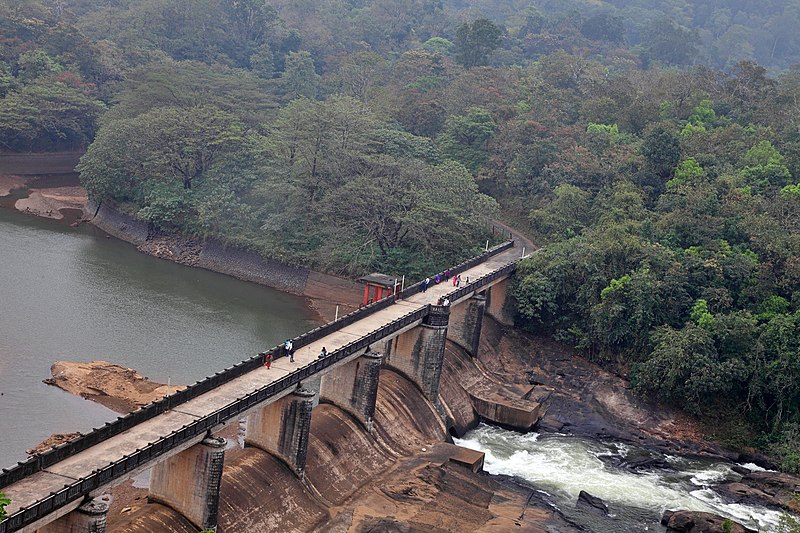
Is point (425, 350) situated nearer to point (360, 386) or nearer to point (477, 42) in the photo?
point (360, 386)

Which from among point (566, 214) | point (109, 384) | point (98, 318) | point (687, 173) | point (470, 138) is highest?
point (687, 173)

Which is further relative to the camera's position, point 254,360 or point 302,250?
point 302,250

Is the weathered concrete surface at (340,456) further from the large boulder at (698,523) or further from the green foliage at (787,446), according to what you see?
the green foliage at (787,446)

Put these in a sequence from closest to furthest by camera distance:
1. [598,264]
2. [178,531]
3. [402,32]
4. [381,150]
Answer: [178,531], [598,264], [381,150], [402,32]

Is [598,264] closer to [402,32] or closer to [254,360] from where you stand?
[254,360]

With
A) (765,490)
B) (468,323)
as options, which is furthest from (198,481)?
(765,490)

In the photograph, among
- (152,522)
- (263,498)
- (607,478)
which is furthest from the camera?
(607,478)

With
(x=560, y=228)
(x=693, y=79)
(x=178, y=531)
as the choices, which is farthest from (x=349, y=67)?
(x=178, y=531)
